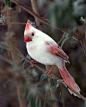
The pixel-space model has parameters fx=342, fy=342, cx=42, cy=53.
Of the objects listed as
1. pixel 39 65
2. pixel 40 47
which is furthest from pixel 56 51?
Result: pixel 39 65

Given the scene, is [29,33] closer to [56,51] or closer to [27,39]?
[27,39]

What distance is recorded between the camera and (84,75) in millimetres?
3584

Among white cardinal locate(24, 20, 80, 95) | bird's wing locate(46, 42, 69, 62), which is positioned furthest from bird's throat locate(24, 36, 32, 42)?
bird's wing locate(46, 42, 69, 62)

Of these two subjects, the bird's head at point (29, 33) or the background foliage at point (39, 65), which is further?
the bird's head at point (29, 33)

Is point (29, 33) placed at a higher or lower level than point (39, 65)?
higher

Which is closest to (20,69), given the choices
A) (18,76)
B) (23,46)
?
(18,76)

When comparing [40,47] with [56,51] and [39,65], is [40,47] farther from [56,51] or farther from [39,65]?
[39,65]

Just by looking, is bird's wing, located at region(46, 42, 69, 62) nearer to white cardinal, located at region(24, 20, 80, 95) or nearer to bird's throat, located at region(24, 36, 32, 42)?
white cardinal, located at region(24, 20, 80, 95)

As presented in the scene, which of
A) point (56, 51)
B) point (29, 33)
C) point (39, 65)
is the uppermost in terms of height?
point (29, 33)

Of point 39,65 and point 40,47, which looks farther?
point 39,65

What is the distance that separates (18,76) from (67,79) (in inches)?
13.0

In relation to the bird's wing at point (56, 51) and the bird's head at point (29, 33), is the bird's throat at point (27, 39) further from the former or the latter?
the bird's wing at point (56, 51)

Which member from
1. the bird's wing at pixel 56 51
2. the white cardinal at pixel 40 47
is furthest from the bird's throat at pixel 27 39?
the bird's wing at pixel 56 51

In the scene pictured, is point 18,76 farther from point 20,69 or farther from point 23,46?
point 23,46
